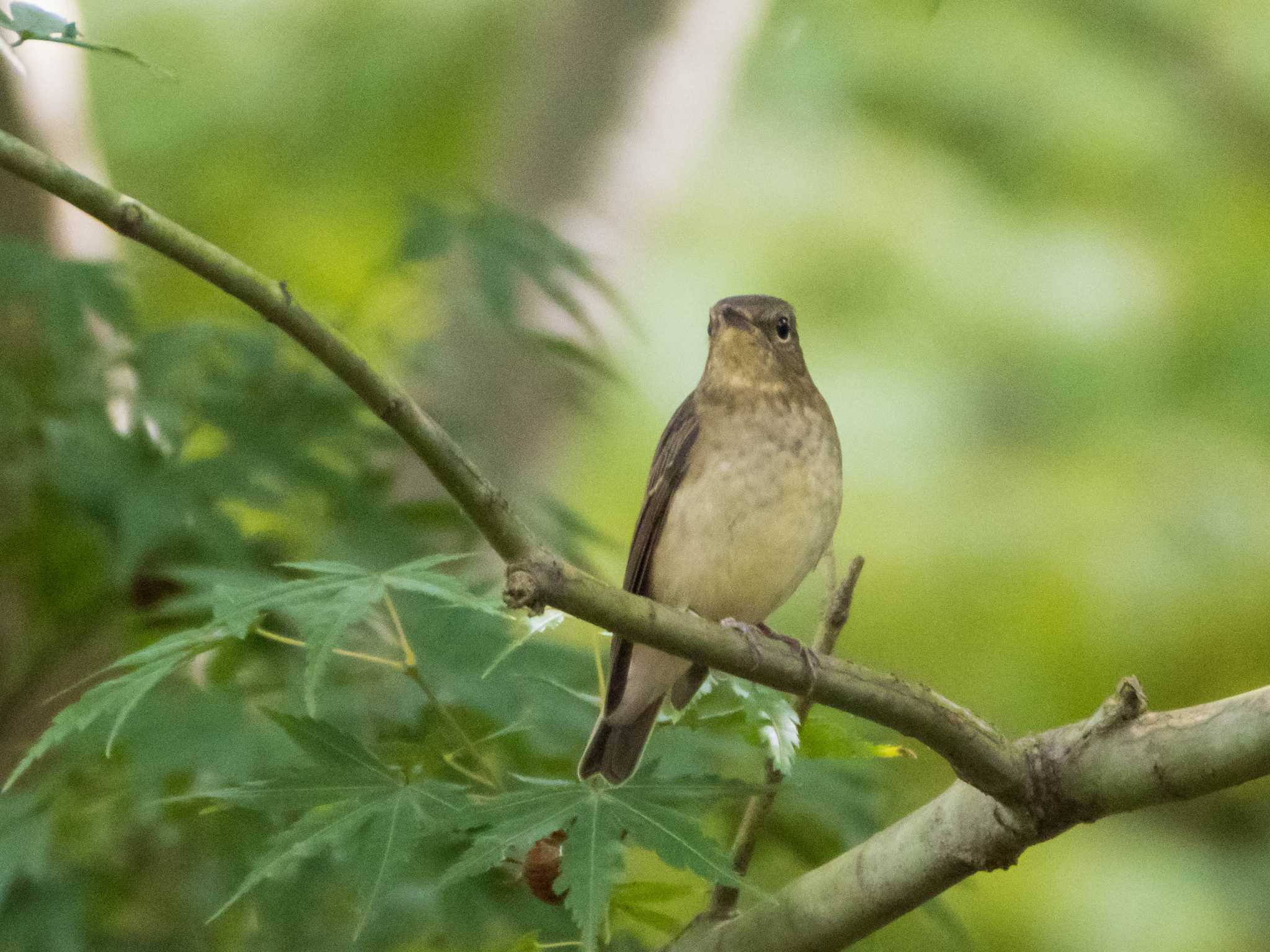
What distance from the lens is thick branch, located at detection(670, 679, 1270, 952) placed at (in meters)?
1.96

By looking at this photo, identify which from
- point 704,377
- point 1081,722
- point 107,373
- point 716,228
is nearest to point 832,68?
point 716,228

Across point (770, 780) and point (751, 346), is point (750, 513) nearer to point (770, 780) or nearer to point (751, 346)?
point (751, 346)

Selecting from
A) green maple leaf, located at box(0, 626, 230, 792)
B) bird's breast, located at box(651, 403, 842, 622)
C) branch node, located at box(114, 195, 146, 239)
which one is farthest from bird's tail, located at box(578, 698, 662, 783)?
branch node, located at box(114, 195, 146, 239)

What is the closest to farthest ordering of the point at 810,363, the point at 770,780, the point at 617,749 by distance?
the point at 770,780
the point at 617,749
the point at 810,363

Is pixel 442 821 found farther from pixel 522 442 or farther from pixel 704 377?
pixel 522 442

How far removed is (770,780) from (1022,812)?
1.49 feet

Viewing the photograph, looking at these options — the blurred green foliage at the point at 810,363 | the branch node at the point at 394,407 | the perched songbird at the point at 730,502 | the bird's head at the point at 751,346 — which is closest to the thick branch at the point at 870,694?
the branch node at the point at 394,407

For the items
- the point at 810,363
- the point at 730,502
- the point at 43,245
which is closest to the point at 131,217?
the point at 730,502

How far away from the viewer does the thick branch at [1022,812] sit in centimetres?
196

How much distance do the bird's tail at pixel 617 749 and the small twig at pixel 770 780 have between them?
73 centimetres

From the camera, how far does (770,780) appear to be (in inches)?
96.8

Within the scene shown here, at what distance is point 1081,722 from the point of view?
2184 millimetres

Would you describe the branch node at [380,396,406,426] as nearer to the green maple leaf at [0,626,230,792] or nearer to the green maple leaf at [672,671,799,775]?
the green maple leaf at [0,626,230,792]

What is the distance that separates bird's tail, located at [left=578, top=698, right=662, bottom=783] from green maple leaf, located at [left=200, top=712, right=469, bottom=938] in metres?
A: 0.86
